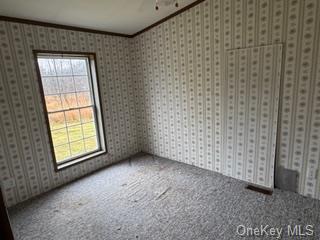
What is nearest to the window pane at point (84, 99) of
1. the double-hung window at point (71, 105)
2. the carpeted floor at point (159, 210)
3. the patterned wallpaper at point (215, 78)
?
the double-hung window at point (71, 105)

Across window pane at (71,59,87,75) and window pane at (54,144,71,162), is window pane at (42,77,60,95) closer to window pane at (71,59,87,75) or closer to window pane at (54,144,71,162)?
window pane at (71,59,87,75)

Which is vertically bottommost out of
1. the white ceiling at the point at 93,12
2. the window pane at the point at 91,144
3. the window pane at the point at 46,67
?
the window pane at the point at 91,144

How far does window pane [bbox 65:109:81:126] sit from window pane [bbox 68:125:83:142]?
7 centimetres

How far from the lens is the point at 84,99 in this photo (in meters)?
3.13

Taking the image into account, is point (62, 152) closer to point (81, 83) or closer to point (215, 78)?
point (81, 83)

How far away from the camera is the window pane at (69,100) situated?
2.88 metres

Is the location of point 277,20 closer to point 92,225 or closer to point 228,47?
point 228,47

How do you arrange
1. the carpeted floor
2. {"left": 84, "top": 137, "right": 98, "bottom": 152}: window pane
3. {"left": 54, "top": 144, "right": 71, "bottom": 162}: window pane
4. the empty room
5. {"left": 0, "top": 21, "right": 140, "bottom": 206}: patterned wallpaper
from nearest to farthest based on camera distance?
the carpeted floor, the empty room, {"left": 0, "top": 21, "right": 140, "bottom": 206}: patterned wallpaper, {"left": 54, "top": 144, "right": 71, "bottom": 162}: window pane, {"left": 84, "top": 137, "right": 98, "bottom": 152}: window pane

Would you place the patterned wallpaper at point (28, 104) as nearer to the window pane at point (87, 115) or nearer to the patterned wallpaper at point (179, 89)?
the patterned wallpaper at point (179, 89)

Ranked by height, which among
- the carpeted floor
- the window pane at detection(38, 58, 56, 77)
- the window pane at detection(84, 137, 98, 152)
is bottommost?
the carpeted floor

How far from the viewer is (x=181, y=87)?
10.1 ft

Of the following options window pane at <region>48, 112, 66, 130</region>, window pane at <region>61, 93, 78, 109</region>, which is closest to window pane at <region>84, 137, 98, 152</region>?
window pane at <region>48, 112, 66, 130</region>

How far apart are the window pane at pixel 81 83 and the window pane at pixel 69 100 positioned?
146 millimetres

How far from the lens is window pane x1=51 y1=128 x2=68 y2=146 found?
2.80 meters
